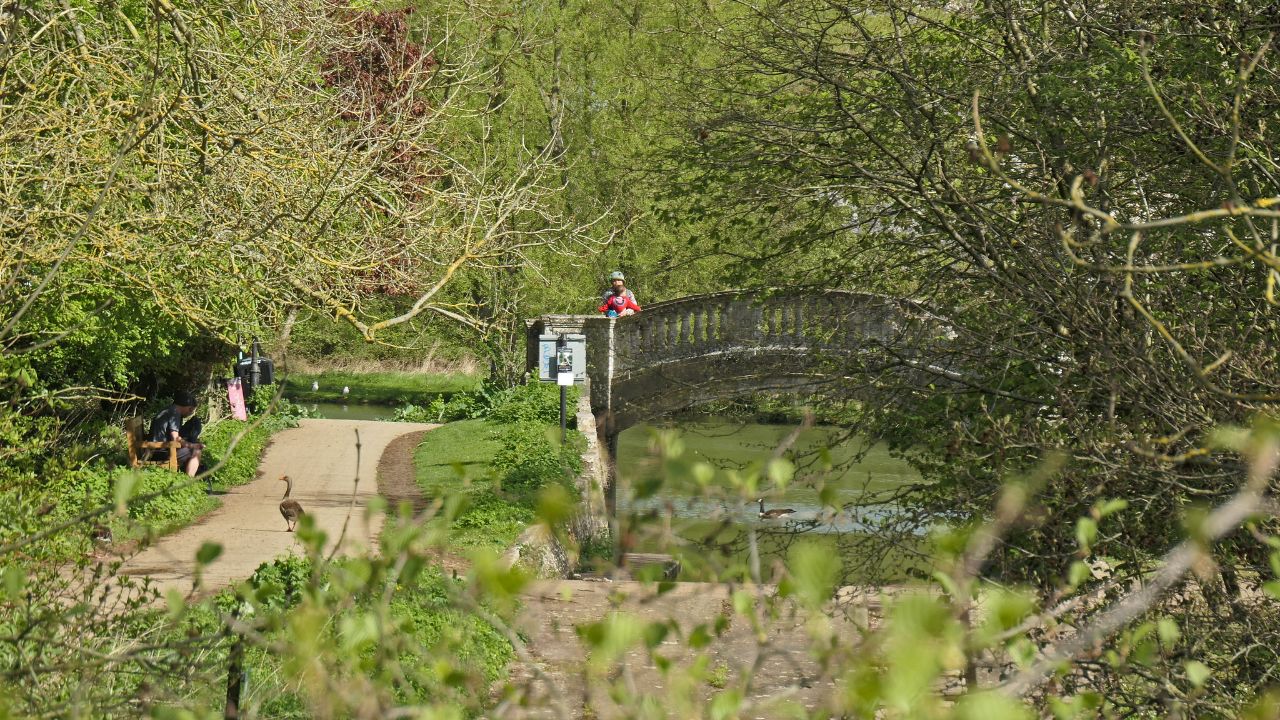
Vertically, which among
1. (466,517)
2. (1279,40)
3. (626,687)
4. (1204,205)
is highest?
(1279,40)

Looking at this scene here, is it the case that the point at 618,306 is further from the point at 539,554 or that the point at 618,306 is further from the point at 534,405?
the point at 539,554

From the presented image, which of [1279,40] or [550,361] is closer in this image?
[1279,40]

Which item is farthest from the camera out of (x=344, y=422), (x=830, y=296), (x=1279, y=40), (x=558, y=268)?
(x=558, y=268)

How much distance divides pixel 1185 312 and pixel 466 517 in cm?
796

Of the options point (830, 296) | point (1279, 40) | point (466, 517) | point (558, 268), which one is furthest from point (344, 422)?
point (1279, 40)

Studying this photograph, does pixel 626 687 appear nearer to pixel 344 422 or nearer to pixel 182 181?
pixel 182 181

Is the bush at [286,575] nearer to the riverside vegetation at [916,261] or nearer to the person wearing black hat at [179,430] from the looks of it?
the riverside vegetation at [916,261]

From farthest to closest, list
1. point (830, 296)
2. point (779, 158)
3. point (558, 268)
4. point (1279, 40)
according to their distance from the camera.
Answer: point (558, 268) → point (830, 296) → point (779, 158) → point (1279, 40)

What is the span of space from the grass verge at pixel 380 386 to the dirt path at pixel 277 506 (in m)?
12.9

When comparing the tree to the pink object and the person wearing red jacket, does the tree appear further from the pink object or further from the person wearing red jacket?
the person wearing red jacket

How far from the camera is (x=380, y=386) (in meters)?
42.2

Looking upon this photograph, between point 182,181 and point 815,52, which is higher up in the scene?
point 815,52

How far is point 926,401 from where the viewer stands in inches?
313

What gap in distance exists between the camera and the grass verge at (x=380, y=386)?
39188 mm
